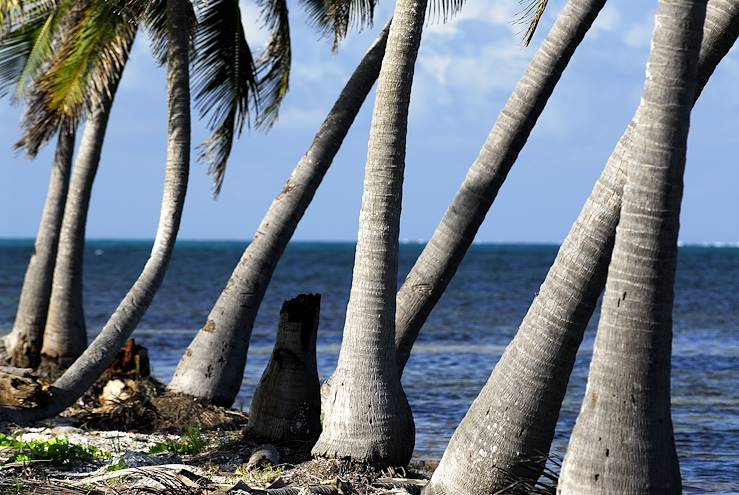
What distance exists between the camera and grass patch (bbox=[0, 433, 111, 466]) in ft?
26.7

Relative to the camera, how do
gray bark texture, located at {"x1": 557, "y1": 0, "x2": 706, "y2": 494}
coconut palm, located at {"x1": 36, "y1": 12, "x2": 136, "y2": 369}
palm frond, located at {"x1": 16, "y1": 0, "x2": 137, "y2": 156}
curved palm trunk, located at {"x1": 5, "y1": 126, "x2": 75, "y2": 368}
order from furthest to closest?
1. curved palm trunk, located at {"x1": 5, "y1": 126, "x2": 75, "y2": 368}
2. coconut palm, located at {"x1": 36, "y1": 12, "x2": 136, "y2": 369}
3. palm frond, located at {"x1": 16, "y1": 0, "x2": 137, "y2": 156}
4. gray bark texture, located at {"x1": 557, "y1": 0, "x2": 706, "y2": 494}

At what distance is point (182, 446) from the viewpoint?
31.6 ft

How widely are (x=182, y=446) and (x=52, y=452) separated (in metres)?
1.63

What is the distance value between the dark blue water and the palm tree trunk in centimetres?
247

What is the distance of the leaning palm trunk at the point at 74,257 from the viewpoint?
46.6ft

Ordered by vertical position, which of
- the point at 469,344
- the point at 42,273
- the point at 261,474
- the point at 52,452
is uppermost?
the point at 42,273

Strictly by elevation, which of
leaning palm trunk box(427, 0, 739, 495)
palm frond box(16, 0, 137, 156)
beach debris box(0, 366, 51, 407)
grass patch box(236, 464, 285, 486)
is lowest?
grass patch box(236, 464, 285, 486)

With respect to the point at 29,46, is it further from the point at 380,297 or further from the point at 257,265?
the point at 380,297

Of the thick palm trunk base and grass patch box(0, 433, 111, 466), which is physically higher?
the thick palm trunk base

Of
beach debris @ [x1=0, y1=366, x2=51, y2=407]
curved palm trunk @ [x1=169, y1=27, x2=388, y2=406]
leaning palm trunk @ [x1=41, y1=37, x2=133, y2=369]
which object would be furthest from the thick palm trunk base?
beach debris @ [x1=0, y1=366, x2=51, y2=407]

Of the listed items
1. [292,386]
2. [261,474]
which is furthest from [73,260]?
[261,474]

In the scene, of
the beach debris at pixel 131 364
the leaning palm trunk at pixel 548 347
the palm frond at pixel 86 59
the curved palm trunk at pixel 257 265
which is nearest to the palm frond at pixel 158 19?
the palm frond at pixel 86 59

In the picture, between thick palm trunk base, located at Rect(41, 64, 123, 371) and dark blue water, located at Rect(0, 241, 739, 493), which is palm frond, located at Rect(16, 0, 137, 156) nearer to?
thick palm trunk base, located at Rect(41, 64, 123, 371)

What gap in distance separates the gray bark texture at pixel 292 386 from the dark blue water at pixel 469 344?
2.48 m
